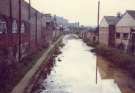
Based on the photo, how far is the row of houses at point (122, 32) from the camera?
3106 cm

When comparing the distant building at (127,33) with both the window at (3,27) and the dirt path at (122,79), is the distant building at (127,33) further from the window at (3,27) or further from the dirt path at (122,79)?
the window at (3,27)

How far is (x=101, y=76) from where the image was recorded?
2019 cm

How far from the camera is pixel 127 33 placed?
110 ft

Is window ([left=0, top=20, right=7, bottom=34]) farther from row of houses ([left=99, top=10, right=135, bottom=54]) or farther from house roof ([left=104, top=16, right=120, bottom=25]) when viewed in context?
house roof ([left=104, top=16, right=120, bottom=25])

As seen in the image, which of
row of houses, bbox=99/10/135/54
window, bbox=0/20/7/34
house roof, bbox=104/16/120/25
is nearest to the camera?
window, bbox=0/20/7/34

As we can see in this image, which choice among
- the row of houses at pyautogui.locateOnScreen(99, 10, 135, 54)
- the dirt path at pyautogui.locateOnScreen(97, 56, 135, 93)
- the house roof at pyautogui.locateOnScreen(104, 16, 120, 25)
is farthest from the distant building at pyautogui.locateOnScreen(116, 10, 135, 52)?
the dirt path at pyautogui.locateOnScreen(97, 56, 135, 93)

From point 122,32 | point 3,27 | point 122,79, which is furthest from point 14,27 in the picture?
point 122,32

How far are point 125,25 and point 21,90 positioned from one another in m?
23.8

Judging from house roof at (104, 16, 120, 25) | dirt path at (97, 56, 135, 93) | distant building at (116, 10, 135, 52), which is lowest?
dirt path at (97, 56, 135, 93)

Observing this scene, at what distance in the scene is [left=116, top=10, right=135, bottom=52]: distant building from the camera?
30.5m

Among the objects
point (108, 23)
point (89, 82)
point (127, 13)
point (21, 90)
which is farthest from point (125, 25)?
point (21, 90)

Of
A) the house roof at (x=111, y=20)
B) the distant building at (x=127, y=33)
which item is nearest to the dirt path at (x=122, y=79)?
the distant building at (x=127, y=33)

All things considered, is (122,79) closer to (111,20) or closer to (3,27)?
(3,27)

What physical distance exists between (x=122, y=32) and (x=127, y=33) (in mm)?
2025
